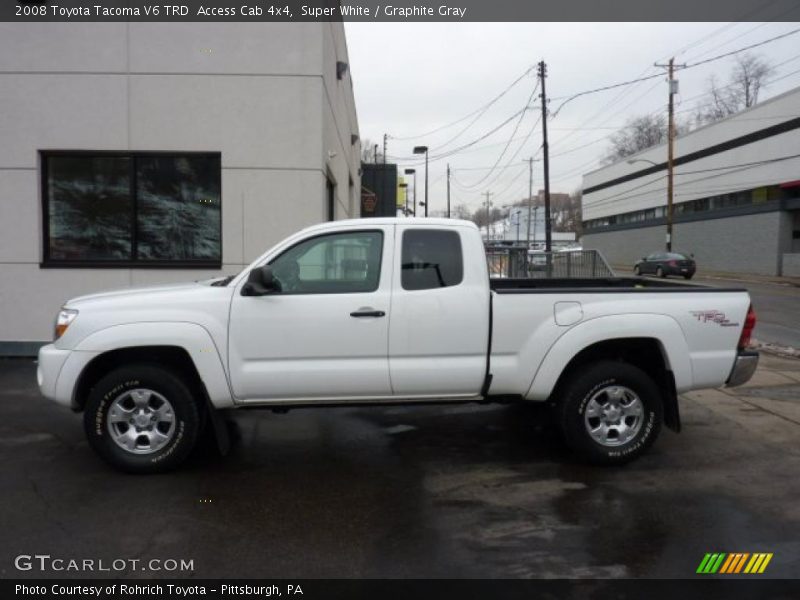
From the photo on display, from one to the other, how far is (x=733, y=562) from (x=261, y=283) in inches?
140

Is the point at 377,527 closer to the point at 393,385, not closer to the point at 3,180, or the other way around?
the point at 393,385

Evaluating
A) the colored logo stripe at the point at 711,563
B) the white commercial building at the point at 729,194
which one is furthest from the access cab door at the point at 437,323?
the white commercial building at the point at 729,194

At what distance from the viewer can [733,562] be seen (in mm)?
3797

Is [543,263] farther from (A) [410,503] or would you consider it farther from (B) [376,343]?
(A) [410,503]

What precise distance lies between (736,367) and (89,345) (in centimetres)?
511

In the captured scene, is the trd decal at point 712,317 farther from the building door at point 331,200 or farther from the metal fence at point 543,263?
the building door at point 331,200

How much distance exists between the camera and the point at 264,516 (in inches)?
173

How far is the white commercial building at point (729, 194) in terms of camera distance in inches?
1452

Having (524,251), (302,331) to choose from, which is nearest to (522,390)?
(302,331)

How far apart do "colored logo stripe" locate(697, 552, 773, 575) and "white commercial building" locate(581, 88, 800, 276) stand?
37.5 m

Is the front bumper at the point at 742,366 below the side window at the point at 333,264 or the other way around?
below

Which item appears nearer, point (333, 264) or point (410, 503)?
point (410, 503)

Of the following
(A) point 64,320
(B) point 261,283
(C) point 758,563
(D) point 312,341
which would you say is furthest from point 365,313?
(C) point 758,563

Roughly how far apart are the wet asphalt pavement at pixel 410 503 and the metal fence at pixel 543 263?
6453 millimetres
